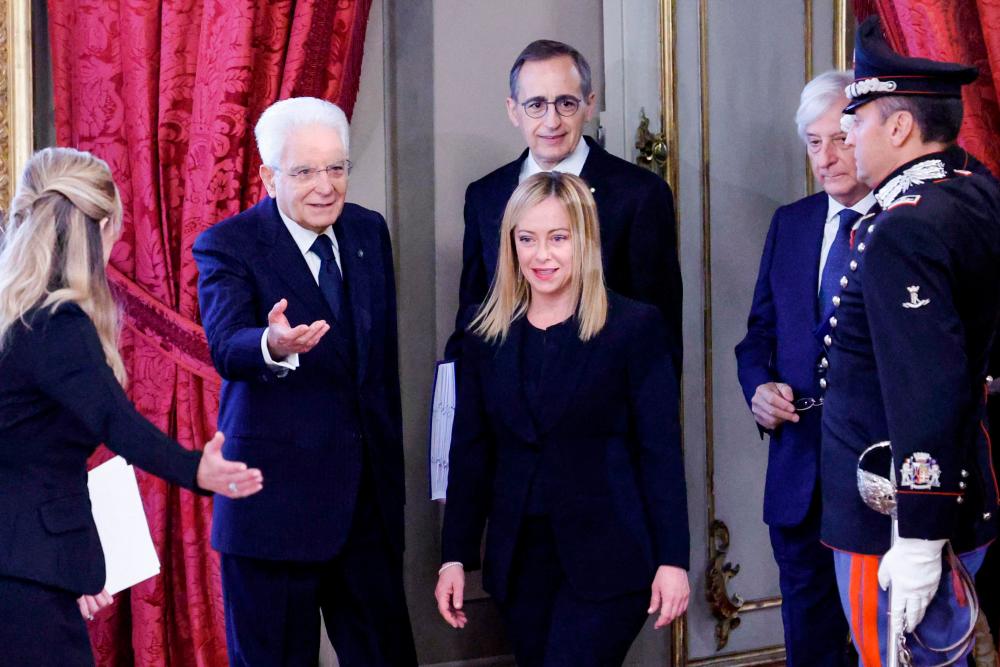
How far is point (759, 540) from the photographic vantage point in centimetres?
399

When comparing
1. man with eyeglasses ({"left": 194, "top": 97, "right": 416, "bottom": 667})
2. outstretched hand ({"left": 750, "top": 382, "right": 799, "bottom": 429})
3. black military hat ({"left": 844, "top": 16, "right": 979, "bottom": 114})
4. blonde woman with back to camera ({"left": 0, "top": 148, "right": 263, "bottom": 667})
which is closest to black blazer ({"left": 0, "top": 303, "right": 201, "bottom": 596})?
blonde woman with back to camera ({"left": 0, "top": 148, "right": 263, "bottom": 667})

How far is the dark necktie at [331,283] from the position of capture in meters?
2.63

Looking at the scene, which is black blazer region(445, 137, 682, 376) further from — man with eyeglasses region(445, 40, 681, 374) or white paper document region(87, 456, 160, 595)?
white paper document region(87, 456, 160, 595)

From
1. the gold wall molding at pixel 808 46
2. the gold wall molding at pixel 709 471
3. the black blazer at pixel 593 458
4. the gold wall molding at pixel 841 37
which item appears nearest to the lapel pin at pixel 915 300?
the black blazer at pixel 593 458

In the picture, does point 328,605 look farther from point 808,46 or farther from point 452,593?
point 808,46

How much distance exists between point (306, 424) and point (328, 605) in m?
0.42

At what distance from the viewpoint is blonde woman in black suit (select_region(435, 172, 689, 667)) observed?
2.46m

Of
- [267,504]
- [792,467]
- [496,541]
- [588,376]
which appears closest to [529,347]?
[588,376]

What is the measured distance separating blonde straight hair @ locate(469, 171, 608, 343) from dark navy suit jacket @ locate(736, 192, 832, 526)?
663mm

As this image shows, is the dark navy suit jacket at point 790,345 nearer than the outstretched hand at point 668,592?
No

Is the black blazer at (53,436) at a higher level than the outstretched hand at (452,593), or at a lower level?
higher

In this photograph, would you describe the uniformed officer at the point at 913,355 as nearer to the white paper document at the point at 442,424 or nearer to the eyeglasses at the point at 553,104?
the eyeglasses at the point at 553,104

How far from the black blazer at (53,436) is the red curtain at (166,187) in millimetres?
1162

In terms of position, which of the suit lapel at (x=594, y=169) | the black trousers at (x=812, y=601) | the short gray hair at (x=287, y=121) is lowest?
the black trousers at (x=812, y=601)
